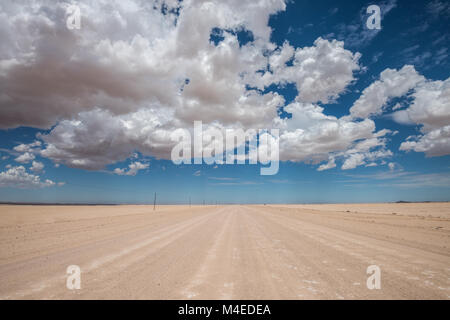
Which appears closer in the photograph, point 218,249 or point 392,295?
point 392,295

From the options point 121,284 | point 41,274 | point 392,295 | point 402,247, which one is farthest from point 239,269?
point 402,247

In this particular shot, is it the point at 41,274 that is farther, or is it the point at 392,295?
the point at 41,274

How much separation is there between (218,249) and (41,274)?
5.70 meters

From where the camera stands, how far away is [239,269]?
20.7ft

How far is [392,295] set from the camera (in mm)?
4680
